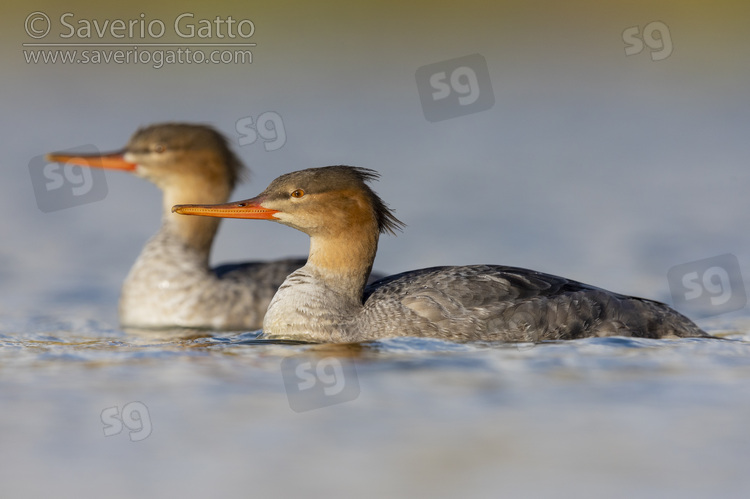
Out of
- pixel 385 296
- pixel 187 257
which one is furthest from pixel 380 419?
pixel 187 257

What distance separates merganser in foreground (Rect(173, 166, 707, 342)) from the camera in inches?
309

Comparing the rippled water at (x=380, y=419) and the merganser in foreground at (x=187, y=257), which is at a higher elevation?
the merganser in foreground at (x=187, y=257)

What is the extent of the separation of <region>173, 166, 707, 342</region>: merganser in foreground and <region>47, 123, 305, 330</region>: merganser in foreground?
1.62 meters

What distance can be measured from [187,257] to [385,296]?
2899 millimetres

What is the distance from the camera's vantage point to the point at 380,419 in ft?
19.7

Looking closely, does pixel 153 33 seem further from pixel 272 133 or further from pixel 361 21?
pixel 361 21

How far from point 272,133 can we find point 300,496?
12.9 meters

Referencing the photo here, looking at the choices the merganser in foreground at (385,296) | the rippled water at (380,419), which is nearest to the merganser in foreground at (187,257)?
the merganser in foreground at (385,296)

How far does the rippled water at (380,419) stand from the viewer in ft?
17.1

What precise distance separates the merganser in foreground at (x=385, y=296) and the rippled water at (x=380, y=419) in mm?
219

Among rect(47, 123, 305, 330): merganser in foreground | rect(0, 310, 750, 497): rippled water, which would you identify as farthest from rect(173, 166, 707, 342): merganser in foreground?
rect(47, 123, 305, 330): merganser in foreground

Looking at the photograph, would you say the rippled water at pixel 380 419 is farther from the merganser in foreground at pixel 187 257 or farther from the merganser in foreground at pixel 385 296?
the merganser in foreground at pixel 187 257

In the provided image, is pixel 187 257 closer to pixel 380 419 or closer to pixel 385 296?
pixel 385 296

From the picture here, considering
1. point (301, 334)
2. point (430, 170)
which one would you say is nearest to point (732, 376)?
point (301, 334)
